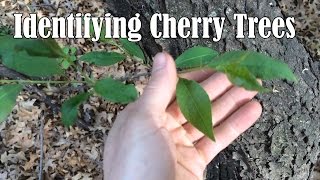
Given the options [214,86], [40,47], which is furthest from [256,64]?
[214,86]

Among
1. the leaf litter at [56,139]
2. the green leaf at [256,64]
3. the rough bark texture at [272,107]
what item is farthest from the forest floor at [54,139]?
the green leaf at [256,64]

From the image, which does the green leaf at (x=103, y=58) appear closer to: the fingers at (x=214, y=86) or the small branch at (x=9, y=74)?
the fingers at (x=214, y=86)

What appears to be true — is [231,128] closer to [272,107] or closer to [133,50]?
[272,107]

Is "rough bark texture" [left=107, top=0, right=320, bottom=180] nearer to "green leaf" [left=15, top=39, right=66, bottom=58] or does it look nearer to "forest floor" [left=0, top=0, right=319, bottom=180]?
"forest floor" [left=0, top=0, right=319, bottom=180]

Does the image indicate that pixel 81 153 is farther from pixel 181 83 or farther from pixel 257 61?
pixel 257 61

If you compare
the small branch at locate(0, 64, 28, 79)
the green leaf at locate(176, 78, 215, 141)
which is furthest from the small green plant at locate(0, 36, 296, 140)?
the small branch at locate(0, 64, 28, 79)
